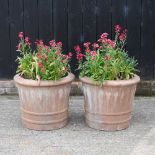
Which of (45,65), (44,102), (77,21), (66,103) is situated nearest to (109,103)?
(66,103)

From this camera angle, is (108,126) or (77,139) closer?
(77,139)

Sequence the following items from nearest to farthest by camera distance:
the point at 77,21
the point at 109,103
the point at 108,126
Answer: the point at 109,103 → the point at 108,126 → the point at 77,21

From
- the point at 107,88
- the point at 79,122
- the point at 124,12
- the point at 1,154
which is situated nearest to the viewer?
the point at 1,154

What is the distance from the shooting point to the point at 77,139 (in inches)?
217

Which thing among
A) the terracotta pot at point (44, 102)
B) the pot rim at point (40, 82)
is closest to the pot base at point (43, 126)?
the terracotta pot at point (44, 102)

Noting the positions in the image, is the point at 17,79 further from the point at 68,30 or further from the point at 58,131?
the point at 68,30

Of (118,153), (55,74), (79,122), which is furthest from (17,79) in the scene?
(118,153)

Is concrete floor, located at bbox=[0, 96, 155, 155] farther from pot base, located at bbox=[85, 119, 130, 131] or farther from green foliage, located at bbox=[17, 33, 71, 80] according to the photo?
green foliage, located at bbox=[17, 33, 71, 80]

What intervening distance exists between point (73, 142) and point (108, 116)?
1.91ft

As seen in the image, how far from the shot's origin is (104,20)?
6.93m

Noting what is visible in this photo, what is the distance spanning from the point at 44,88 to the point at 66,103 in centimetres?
42

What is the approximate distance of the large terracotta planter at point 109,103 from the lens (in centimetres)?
558

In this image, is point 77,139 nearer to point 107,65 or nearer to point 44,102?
point 44,102

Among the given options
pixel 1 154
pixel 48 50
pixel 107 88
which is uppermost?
pixel 48 50
